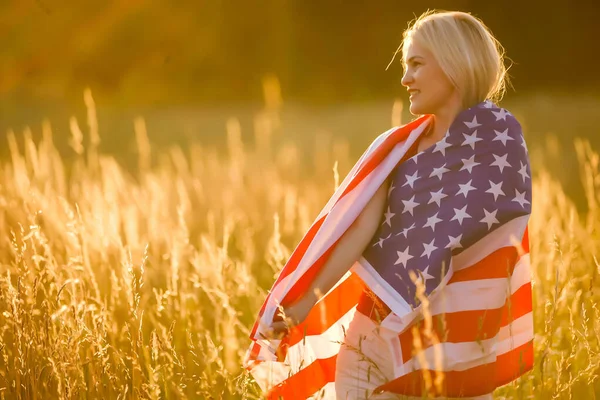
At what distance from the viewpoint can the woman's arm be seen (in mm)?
2311

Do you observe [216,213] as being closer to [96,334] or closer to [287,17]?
[96,334]

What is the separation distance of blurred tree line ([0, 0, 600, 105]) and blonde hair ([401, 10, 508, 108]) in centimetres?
3230

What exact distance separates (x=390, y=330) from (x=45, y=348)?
116 centimetres

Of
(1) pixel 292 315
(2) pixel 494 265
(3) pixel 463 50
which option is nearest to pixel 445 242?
(2) pixel 494 265

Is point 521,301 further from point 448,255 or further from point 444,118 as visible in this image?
point 444,118

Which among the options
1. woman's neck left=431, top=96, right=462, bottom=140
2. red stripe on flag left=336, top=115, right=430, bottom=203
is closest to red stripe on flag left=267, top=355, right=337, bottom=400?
red stripe on flag left=336, top=115, right=430, bottom=203

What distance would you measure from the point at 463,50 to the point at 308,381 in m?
1.32

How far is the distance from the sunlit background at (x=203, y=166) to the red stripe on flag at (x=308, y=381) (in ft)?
0.60

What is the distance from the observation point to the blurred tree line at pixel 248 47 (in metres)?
37.7

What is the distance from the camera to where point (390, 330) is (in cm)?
229


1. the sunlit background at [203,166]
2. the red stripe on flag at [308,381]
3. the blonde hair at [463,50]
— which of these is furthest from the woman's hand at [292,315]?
the blonde hair at [463,50]

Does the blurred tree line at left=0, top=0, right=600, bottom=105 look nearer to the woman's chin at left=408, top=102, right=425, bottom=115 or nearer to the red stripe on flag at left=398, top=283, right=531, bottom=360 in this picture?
the woman's chin at left=408, top=102, right=425, bottom=115

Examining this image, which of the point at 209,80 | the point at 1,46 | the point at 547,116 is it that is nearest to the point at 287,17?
the point at 209,80

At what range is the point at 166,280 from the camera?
4.18m
